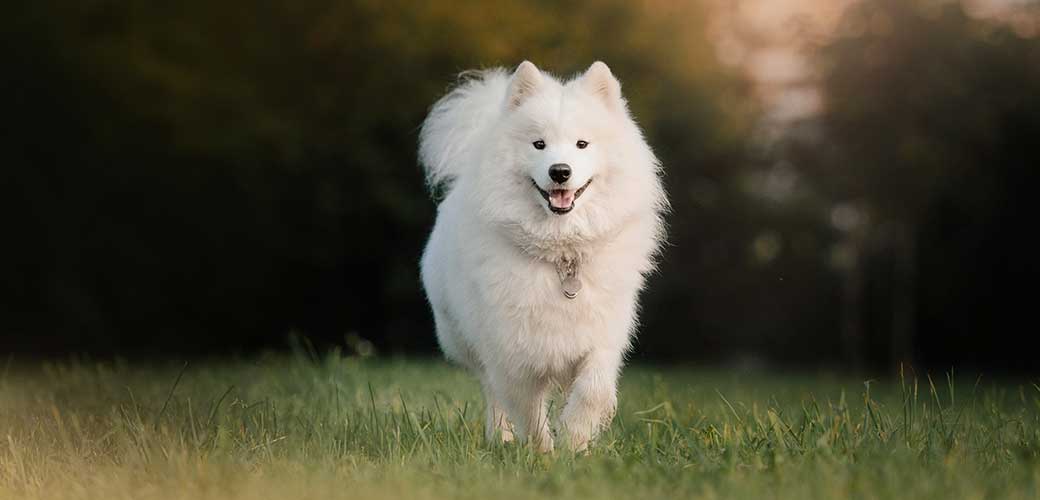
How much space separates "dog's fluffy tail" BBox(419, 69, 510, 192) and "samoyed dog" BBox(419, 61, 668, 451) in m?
0.71

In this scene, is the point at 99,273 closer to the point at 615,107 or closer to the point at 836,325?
the point at 836,325

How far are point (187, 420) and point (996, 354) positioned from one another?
1279 centimetres

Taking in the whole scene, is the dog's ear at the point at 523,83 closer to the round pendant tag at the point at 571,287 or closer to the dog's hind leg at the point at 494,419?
the round pendant tag at the point at 571,287

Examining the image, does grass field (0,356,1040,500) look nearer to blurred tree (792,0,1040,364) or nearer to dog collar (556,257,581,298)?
dog collar (556,257,581,298)

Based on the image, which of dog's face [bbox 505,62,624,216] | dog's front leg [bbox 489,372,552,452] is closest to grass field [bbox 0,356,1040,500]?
dog's front leg [bbox 489,372,552,452]

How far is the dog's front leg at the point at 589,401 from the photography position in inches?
208

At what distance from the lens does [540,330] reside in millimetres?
5348

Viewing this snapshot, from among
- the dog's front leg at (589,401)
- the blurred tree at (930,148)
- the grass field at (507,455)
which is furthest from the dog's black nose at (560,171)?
the blurred tree at (930,148)

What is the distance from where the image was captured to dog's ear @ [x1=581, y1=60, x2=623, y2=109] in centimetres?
552

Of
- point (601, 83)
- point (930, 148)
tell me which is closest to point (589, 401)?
point (601, 83)

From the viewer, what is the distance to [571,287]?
17.7ft

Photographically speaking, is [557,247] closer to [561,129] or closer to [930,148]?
[561,129]

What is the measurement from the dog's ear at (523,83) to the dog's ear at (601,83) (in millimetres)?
234

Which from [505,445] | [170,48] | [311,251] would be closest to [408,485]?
[505,445]
